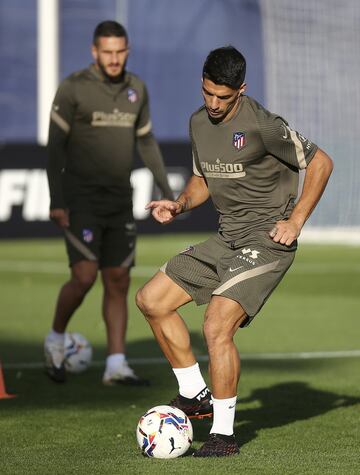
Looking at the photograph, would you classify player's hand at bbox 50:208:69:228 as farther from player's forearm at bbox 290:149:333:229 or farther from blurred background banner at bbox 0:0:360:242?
blurred background banner at bbox 0:0:360:242

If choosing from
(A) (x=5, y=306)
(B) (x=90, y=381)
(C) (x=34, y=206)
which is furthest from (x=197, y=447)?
(C) (x=34, y=206)

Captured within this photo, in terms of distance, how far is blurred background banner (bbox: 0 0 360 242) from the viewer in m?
22.4

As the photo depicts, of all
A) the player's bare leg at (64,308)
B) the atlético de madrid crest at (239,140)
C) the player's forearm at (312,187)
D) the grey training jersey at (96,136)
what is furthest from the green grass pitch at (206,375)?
the atlético de madrid crest at (239,140)

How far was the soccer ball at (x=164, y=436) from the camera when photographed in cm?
652

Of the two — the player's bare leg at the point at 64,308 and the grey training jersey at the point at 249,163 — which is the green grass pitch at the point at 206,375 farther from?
the grey training jersey at the point at 249,163

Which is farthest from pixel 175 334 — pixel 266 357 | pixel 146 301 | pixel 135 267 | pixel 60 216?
pixel 135 267

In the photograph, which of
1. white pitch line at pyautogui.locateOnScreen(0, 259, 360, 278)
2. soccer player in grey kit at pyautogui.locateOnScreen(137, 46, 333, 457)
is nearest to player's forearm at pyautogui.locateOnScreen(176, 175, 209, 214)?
soccer player in grey kit at pyautogui.locateOnScreen(137, 46, 333, 457)

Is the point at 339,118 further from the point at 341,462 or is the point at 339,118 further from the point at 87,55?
the point at 341,462

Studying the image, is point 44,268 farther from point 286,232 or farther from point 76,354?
point 286,232

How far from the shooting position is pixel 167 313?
277 inches

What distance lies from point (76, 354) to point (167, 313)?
2.63 meters

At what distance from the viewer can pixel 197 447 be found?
6863 millimetres

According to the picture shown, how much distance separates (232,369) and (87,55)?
26415 millimetres

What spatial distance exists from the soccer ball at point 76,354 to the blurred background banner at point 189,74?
41.0 ft
